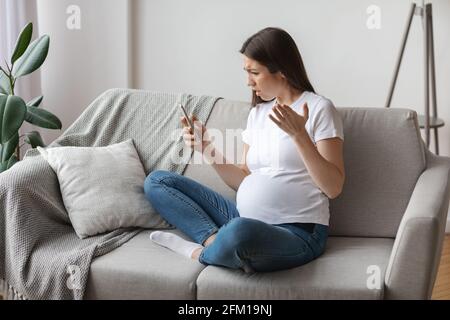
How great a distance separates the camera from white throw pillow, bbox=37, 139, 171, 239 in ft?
7.75

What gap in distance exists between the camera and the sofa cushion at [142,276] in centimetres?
209

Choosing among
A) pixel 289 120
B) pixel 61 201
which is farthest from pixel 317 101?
pixel 61 201

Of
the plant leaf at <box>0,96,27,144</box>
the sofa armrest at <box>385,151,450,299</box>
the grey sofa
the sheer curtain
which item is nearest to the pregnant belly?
the grey sofa

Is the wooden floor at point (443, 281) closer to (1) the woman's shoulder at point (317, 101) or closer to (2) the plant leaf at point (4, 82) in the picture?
(1) the woman's shoulder at point (317, 101)

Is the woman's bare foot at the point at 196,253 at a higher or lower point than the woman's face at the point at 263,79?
lower

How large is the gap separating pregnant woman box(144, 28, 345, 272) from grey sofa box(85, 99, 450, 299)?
6 cm

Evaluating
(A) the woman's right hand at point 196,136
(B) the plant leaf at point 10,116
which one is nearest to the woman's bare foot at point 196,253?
(A) the woman's right hand at point 196,136

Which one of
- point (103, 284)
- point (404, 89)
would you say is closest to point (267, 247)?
point (103, 284)

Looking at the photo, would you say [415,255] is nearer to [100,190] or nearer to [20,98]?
[100,190]

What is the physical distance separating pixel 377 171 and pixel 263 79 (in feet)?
1.52

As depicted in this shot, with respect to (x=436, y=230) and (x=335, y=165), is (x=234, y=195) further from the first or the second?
(x=436, y=230)

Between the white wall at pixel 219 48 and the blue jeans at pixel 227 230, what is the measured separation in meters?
1.21

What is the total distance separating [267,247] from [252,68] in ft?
1.82
